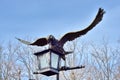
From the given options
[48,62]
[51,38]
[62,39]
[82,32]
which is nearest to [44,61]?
[48,62]

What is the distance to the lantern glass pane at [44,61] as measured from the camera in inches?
178

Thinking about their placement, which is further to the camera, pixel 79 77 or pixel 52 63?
pixel 79 77

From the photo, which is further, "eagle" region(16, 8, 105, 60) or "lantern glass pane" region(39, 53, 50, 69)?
"eagle" region(16, 8, 105, 60)

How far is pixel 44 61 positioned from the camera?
4586 mm

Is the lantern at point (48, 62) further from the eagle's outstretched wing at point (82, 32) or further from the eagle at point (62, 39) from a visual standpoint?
the eagle's outstretched wing at point (82, 32)

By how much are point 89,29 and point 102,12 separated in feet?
1.87

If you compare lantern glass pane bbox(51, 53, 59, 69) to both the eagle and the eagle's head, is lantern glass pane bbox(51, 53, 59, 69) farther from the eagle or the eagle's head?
the eagle's head

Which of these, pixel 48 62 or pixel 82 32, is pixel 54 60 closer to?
pixel 48 62

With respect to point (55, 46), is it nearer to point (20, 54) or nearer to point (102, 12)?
point (102, 12)

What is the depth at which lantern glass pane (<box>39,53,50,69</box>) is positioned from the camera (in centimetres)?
452

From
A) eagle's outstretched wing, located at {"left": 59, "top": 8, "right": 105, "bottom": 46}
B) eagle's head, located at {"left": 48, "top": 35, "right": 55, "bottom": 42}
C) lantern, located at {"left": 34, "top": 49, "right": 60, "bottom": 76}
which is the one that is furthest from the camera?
eagle's head, located at {"left": 48, "top": 35, "right": 55, "bottom": 42}

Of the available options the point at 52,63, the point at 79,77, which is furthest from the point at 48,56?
the point at 79,77

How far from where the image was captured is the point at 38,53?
472 cm

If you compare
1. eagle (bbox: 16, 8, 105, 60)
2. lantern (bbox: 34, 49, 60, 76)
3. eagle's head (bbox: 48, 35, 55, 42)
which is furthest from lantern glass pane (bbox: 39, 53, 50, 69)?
eagle's head (bbox: 48, 35, 55, 42)
